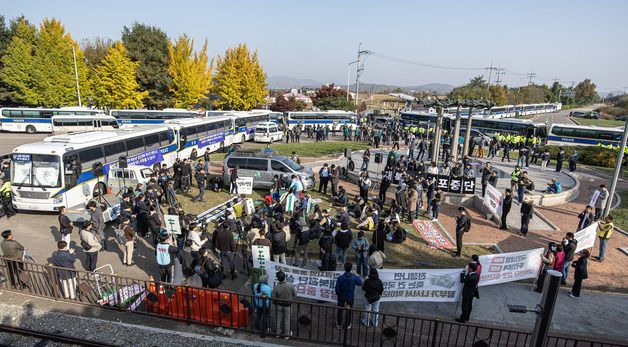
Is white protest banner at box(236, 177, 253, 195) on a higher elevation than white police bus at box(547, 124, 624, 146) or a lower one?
lower

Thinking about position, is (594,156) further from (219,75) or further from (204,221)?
(219,75)

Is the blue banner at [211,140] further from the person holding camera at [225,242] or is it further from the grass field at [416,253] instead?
the person holding camera at [225,242]

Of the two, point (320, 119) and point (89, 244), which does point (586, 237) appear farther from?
point (320, 119)

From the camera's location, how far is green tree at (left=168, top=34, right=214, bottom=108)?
44.3 metres

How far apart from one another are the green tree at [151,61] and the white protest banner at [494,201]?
138ft

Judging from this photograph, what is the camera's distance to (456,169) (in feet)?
60.5

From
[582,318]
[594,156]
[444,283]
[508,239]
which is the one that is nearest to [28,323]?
[444,283]

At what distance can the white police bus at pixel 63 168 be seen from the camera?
1386 cm

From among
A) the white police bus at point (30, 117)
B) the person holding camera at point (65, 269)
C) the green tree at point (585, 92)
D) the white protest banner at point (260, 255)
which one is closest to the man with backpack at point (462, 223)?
the white protest banner at point (260, 255)

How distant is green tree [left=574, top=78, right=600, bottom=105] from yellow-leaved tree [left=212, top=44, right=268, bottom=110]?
117493 millimetres

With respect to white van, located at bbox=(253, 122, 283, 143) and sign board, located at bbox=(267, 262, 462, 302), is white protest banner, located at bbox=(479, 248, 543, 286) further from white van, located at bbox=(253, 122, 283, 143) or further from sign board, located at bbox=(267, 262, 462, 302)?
white van, located at bbox=(253, 122, 283, 143)

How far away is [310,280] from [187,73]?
42099 millimetres

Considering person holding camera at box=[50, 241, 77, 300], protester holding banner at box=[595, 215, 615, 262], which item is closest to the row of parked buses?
protester holding banner at box=[595, 215, 615, 262]

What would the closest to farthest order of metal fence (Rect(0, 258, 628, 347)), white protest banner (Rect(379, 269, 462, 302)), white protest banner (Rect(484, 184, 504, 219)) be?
metal fence (Rect(0, 258, 628, 347)), white protest banner (Rect(379, 269, 462, 302)), white protest banner (Rect(484, 184, 504, 219))
